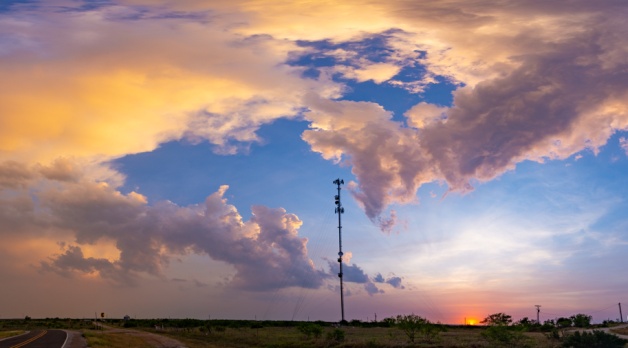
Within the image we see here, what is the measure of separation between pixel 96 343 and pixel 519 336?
40448 millimetres

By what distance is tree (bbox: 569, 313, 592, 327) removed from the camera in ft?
366

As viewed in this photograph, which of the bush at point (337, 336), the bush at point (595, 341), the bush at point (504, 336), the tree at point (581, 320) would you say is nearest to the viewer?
the bush at point (595, 341)

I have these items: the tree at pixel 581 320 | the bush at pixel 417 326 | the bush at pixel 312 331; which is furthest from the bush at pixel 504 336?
the tree at pixel 581 320

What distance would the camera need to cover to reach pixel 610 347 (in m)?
43.7

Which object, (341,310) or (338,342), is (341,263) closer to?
(341,310)

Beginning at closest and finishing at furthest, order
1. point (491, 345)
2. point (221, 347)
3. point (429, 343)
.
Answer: point (491, 345) < point (429, 343) < point (221, 347)

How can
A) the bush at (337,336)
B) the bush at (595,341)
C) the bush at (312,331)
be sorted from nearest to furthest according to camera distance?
the bush at (595,341), the bush at (337,336), the bush at (312,331)

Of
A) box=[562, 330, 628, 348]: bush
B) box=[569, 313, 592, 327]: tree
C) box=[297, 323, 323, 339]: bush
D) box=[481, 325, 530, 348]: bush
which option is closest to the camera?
box=[562, 330, 628, 348]: bush

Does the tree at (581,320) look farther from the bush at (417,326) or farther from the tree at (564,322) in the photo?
the bush at (417,326)

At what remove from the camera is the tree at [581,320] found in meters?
112

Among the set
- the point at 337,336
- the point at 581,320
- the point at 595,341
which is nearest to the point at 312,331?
the point at 337,336

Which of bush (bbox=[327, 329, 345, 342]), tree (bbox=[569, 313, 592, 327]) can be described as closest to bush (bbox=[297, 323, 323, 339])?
bush (bbox=[327, 329, 345, 342])

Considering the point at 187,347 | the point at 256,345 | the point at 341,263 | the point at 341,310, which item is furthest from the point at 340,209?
the point at 187,347

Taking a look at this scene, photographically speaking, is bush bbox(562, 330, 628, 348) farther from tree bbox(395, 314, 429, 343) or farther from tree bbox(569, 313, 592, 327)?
tree bbox(569, 313, 592, 327)
